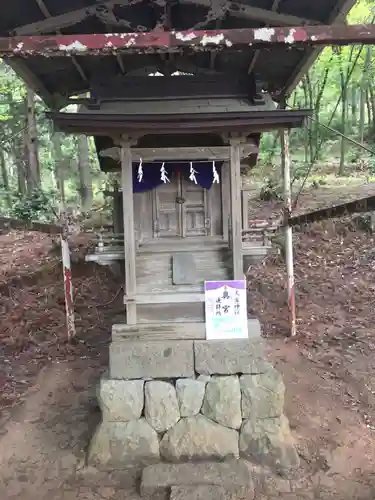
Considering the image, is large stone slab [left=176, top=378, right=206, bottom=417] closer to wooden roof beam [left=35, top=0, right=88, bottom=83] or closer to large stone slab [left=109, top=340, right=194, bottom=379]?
large stone slab [left=109, top=340, right=194, bottom=379]

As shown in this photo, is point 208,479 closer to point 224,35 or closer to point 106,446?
point 106,446

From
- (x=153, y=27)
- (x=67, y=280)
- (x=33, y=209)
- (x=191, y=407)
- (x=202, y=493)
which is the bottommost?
(x=202, y=493)

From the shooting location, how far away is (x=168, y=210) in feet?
21.5

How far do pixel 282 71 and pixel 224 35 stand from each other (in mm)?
4198

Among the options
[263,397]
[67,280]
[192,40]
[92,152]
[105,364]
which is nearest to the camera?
[192,40]

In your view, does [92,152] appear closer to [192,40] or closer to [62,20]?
[62,20]

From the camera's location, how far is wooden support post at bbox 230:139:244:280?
6082 mm

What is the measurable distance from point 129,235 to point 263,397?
2601 millimetres

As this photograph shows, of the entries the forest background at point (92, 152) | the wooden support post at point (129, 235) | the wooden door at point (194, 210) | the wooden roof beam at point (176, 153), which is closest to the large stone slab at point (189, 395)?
the wooden support post at point (129, 235)

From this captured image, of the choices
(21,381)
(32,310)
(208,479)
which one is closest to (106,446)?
(208,479)

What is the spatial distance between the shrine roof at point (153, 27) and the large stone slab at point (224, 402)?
382 cm

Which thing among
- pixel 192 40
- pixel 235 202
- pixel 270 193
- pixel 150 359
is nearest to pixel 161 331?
pixel 150 359

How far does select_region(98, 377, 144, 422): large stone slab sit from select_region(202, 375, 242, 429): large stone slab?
Result: 83 cm

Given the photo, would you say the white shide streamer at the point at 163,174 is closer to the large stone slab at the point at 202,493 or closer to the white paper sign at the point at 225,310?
the white paper sign at the point at 225,310
